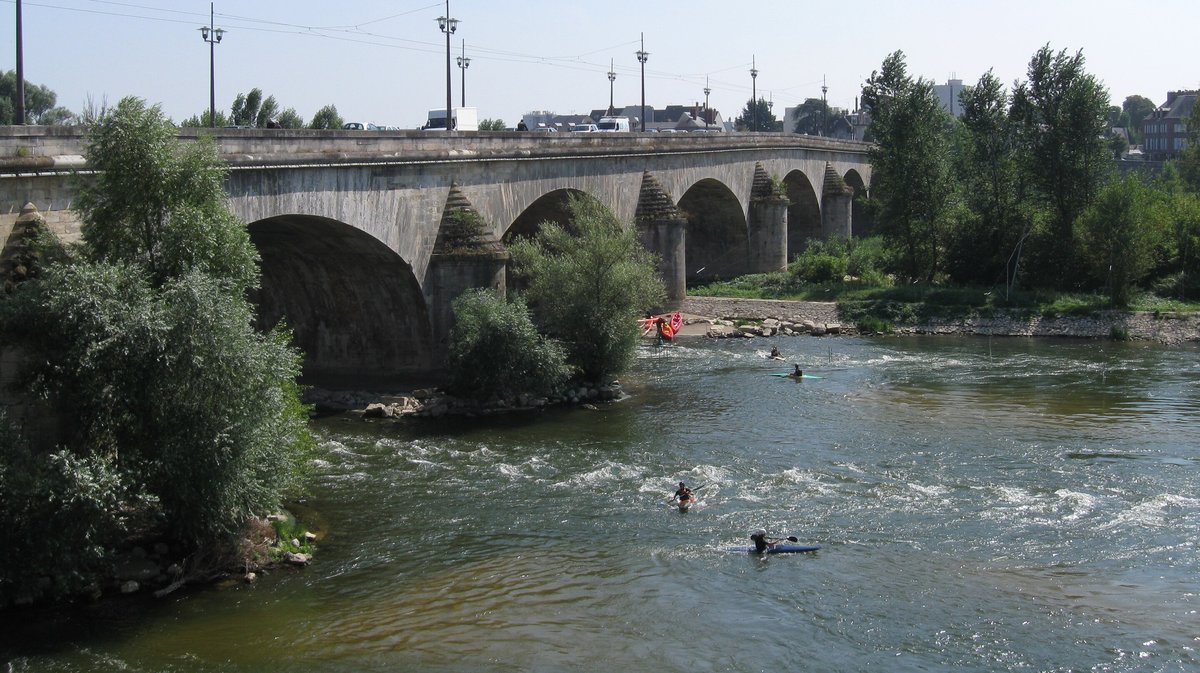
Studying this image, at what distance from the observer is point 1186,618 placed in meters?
19.6

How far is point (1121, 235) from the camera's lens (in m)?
53.6

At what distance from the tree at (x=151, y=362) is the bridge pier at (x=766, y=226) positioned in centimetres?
4928

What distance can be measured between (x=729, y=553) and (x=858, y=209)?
78679mm

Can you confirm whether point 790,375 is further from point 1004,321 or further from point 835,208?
point 835,208

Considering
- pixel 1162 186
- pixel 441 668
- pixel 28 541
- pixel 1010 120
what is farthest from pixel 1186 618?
pixel 1162 186

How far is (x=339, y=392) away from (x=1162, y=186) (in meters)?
53.2

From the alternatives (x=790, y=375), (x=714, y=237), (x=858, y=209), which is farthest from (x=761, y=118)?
(x=790, y=375)

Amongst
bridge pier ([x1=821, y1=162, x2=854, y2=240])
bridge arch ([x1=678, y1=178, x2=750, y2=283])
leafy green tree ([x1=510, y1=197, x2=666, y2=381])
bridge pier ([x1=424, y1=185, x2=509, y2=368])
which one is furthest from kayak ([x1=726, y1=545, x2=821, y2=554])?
bridge pier ([x1=821, y1=162, x2=854, y2=240])

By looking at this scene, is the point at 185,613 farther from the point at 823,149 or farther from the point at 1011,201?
the point at 823,149

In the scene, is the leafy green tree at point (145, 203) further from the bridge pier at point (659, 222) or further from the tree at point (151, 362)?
the bridge pier at point (659, 222)

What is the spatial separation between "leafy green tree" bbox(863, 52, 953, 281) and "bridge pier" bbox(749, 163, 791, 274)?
7.50 m

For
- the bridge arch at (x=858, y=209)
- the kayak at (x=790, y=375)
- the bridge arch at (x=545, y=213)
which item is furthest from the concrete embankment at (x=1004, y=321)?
the bridge arch at (x=858, y=209)

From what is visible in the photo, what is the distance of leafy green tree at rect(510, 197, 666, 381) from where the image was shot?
37781mm

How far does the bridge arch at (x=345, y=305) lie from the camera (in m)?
36.8
